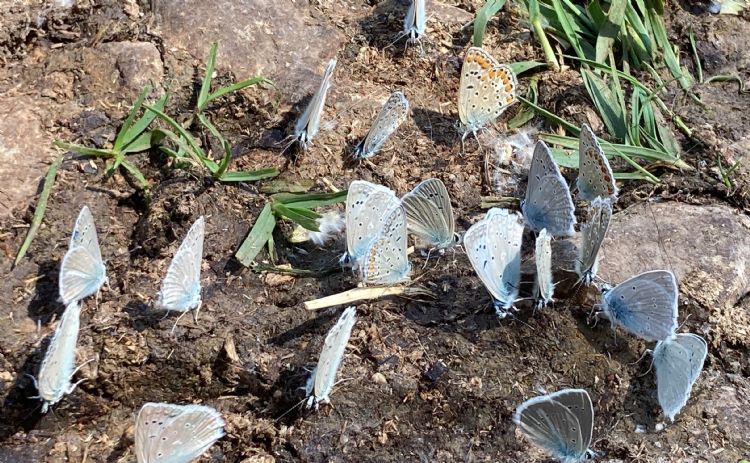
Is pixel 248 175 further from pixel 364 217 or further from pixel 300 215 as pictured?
pixel 364 217

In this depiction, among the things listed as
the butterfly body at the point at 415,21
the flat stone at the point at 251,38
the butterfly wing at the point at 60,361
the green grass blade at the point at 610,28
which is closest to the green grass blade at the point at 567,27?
the green grass blade at the point at 610,28

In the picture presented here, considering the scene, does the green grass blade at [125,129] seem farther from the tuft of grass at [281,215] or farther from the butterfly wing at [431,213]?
the butterfly wing at [431,213]

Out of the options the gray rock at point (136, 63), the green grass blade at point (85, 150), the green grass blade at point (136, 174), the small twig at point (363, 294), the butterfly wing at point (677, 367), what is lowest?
the butterfly wing at point (677, 367)

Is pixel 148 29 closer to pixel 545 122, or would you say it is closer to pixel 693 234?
pixel 545 122

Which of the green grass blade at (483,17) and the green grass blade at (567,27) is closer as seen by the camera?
the green grass blade at (483,17)

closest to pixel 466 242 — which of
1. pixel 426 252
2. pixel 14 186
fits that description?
pixel 426 252

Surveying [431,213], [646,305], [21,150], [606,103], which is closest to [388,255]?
[431,213]
